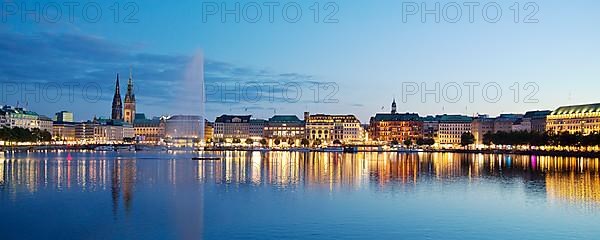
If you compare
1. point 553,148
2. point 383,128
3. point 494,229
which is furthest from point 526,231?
point 383,128

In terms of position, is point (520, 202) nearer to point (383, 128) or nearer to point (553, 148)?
point (553, 148)

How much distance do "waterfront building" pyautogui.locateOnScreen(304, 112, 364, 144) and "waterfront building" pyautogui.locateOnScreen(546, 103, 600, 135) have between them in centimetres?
4766

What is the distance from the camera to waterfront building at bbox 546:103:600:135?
436 ft

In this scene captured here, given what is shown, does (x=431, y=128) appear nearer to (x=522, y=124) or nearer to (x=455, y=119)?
(x=455, y=119)

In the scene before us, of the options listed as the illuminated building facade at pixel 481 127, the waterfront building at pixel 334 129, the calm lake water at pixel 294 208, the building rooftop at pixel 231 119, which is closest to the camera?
the calm lake water at pixel 294 208

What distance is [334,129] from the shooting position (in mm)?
174250

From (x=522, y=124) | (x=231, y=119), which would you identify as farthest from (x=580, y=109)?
(x=231, y=119)

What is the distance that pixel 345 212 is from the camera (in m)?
25.8

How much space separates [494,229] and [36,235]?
1461cm

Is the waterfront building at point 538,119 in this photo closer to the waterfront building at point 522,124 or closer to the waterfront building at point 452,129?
the waterfront building at point 522,124

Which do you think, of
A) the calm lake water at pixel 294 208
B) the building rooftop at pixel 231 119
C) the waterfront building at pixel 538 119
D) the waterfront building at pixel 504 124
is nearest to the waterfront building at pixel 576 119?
the waterfront building at pixel 538 119

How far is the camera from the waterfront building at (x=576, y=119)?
133000 millimetres

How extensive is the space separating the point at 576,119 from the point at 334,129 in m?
59.5

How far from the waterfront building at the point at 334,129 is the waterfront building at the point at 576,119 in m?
47.7
